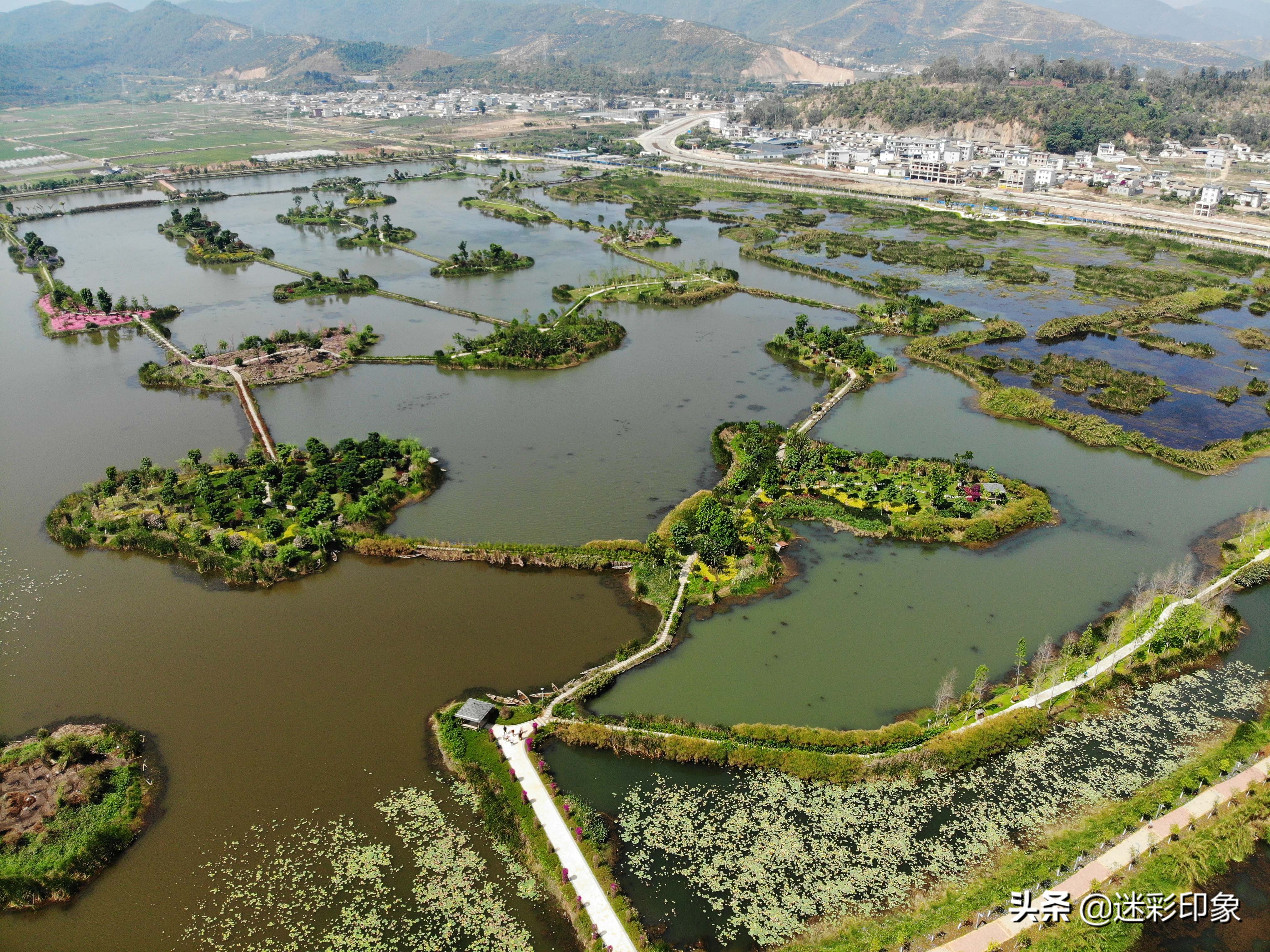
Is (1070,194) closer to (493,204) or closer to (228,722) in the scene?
(493,204)

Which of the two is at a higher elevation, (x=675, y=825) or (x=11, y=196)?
(x=11, y=196)

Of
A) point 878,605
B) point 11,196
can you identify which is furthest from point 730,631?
point 11,196

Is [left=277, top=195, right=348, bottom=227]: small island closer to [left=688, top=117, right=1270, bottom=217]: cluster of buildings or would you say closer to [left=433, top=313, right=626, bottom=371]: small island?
[left=433, top=313, right=626, bottom=371]: small island

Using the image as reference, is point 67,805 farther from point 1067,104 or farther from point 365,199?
point 1067,104

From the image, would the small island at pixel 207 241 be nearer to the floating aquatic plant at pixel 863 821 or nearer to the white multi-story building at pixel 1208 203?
the floating aquatic plant at pixel 863 821

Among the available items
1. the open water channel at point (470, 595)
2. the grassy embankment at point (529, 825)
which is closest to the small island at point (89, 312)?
the open water channel at point (470, 595)

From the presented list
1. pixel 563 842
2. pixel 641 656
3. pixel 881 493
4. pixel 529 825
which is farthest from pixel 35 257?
pixel 563 842
